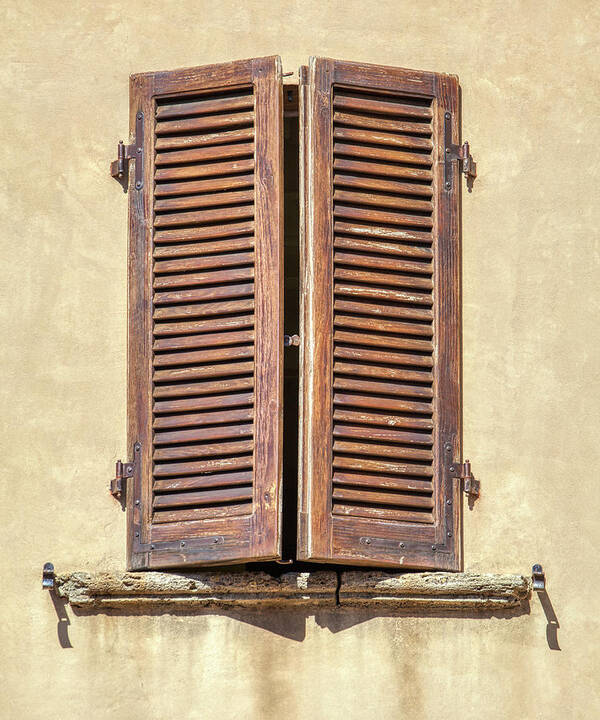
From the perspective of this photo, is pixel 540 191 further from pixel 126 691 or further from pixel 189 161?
pixel 126 691

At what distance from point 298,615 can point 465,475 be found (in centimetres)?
85

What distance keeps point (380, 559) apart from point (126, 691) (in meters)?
1.10

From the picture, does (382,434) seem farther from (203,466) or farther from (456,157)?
(456,157)

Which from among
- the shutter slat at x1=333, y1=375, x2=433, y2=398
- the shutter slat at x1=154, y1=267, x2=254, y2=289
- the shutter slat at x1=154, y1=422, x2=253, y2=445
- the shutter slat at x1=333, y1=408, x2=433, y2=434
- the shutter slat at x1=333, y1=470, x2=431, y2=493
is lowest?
the shutter slat at x1=333, y1=470, x2=431, y2=493

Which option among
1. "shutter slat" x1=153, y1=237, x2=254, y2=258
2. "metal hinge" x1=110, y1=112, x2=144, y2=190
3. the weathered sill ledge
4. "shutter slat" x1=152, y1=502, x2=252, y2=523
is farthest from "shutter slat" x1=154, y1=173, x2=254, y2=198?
the weathered sill ledge

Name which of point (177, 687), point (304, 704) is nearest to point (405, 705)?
point (304, 704)

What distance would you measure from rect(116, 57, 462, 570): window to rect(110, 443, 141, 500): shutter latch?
0.02 meters

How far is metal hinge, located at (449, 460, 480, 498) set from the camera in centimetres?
820

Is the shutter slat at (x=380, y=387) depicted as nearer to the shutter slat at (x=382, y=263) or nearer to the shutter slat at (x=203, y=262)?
the shutter slat at (x=382, y=263)

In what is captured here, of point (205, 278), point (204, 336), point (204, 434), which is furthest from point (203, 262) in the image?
point (204, 434)

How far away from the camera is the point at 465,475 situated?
8.20 meters

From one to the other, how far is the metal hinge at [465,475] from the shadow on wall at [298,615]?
0.47 meters

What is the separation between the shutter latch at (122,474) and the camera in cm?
823

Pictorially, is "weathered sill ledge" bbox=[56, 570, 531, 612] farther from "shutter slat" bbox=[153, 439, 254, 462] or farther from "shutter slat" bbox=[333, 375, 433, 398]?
"shutter slat" bbox=[333, 375, 433, 398]
